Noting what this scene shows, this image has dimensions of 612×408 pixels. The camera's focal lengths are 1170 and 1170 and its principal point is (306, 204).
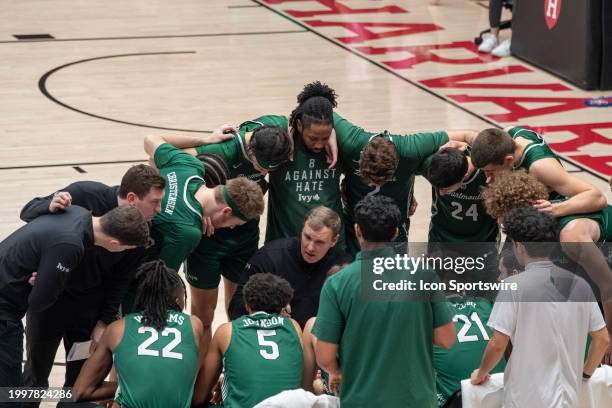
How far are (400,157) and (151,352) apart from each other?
2137 mm

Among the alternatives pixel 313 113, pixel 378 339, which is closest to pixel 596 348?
pixel 378 339

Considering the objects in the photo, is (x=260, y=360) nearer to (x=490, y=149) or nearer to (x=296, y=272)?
(x=296, y=272)

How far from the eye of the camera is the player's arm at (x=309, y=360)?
217 inches

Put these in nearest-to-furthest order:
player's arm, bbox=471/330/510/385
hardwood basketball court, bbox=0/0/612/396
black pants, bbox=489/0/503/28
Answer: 1. player's arm, bbox=471/330/510/385
2. hardwood basketball court, bbox=0/0/612/396
3. black pants, bbox=489/0/503/28

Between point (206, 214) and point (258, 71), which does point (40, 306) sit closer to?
point (206, 214)

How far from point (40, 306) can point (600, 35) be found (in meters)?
9.33

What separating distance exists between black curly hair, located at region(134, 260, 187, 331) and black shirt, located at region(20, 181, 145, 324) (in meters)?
0.40

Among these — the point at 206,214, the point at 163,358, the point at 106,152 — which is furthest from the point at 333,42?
the point at 163,358

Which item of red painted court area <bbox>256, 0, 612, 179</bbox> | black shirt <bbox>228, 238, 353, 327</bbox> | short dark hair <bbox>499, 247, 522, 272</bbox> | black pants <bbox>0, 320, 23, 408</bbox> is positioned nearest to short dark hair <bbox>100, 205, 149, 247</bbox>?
black pants <bbox>0, 320, 23, 408</bbox>

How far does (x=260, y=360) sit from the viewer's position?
17.6 ft

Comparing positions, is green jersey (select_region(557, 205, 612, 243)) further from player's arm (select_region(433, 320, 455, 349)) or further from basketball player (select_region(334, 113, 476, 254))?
player's arm (select_region(433, 320, 455, 349))

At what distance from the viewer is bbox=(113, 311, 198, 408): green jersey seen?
5270 mm

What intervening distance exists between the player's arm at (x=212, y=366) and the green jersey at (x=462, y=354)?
1.05 metres

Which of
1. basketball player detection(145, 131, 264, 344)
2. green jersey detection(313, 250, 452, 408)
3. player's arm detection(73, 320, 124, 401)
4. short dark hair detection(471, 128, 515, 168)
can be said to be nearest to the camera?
green jersey detection(313, 250, 452, 408)
